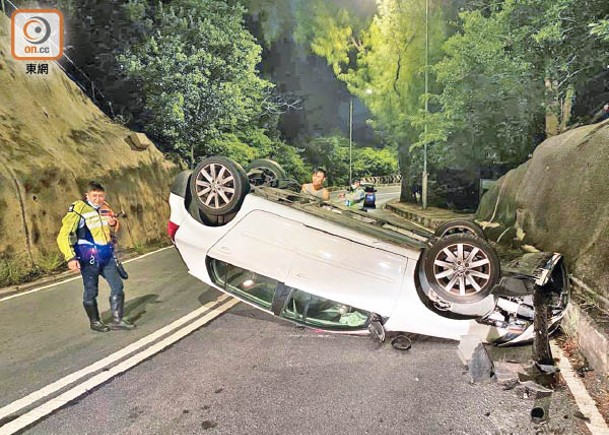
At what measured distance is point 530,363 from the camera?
3568 millimetres

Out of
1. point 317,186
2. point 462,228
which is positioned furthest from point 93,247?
point 462,228

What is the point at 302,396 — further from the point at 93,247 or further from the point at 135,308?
the point at 135,308

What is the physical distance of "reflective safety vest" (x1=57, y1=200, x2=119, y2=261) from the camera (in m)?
3.99

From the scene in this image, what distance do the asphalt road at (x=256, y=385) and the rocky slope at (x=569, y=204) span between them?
1.74 metres

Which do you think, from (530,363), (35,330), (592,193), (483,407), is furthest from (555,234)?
(35,330)

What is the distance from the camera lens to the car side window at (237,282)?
169 inches

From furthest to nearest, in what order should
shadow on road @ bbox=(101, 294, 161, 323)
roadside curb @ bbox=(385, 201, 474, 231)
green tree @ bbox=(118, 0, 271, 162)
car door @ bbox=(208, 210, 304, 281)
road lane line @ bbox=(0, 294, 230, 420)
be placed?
roadside curb @ bbox=(385, 201, 474, 231) → green tree @ bbox=(118, 0, 271, 162) → shadow on road @ bbox=(101, 294, 161, 323) → car door @ bbox=(208, 210, 304, 281) → road lane line @ bbox=(0, 294, 230, 420)

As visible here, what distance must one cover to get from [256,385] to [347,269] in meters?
1.28

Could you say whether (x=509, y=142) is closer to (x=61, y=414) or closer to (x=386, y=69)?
(x=386, y=69)

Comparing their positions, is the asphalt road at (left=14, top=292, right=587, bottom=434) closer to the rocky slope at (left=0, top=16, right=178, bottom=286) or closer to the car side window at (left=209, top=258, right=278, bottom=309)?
the car side window at (left=209, top=258, right=278, bottom=309)

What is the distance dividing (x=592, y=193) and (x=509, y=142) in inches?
504

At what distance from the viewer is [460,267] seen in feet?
12.2

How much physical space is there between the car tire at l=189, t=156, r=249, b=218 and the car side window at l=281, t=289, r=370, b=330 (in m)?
1.10

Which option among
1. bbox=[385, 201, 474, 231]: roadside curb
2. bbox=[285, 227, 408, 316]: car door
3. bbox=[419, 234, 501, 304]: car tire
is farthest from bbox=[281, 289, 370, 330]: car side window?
bbox=[385, 201, 474, 231]: roadside curb
